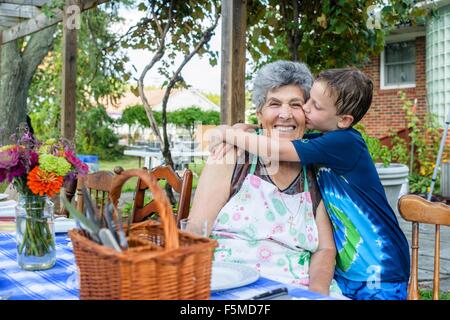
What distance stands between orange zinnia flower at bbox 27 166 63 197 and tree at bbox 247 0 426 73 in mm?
2994

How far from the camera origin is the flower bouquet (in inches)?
60.3

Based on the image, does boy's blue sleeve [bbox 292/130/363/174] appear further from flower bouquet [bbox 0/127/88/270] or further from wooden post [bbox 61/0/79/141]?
wooden post [bbox 61/0/79/141]

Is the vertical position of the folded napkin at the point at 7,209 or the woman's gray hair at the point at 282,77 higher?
the woman's gray hair at the point at 282,77

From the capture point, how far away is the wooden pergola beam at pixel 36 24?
4.76 m

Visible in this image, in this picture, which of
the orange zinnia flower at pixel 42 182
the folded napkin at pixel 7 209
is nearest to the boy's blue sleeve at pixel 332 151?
the orange zinnia flower at pixel 42 182

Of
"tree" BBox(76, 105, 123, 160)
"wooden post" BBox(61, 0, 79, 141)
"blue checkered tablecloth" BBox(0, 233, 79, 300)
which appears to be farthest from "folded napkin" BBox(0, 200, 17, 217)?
"tree" BBox(76, 105, 123, 160)

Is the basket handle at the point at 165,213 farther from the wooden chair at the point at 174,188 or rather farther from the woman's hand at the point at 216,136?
the wooden chair at the point at 174,188

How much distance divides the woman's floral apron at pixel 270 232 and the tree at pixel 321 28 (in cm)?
248

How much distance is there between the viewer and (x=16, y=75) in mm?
8211

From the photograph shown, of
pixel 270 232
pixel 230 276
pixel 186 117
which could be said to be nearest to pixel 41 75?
pixel 186 117

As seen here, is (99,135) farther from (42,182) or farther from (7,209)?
(42,182)

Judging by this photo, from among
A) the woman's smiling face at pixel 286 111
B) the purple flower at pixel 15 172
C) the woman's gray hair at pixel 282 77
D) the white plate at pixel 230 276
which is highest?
the woman's gray hair at pixel 282 77

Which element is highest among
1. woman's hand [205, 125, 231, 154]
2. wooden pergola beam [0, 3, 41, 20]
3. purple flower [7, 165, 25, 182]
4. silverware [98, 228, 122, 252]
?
→ wooden pergola beam [0, 3, 41, 20]
